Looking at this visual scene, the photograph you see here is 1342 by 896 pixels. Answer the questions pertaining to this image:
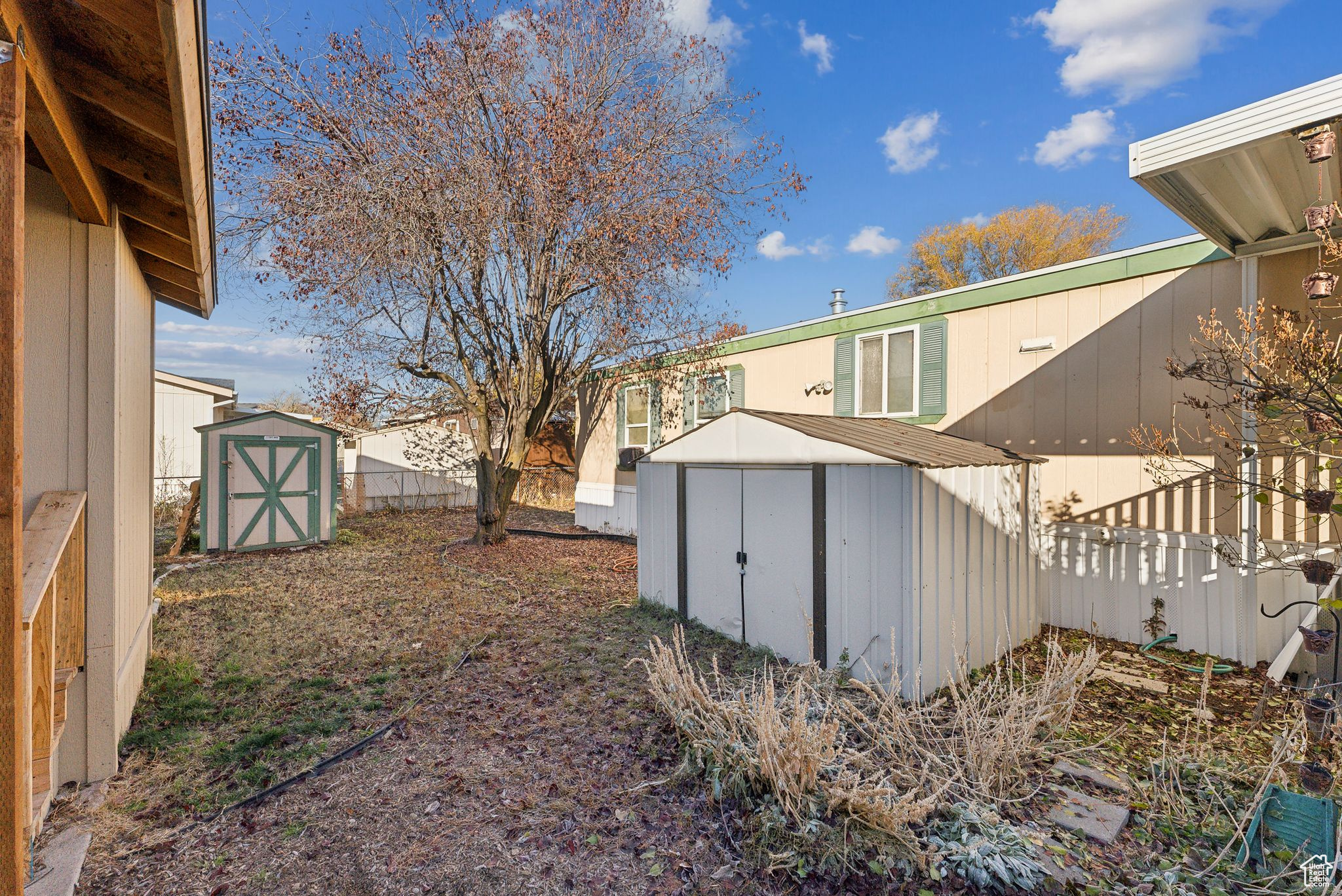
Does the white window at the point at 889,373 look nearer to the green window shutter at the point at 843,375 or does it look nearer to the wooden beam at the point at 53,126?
the green window shutter at the point at 843,375

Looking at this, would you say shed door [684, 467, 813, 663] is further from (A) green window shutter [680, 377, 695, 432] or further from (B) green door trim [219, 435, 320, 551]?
(B) green door trim [219, 435, 320, 551]

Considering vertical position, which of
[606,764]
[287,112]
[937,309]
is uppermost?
[287,112]

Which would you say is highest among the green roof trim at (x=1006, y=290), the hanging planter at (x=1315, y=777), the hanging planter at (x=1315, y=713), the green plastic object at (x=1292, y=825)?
the green roof trim at (x=1006, y=290)

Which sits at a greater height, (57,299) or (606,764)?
(57,299)

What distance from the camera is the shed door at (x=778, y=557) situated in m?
4.46

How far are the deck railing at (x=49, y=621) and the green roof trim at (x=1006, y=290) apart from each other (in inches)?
284

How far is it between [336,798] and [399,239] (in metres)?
7.14

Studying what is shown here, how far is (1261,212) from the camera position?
4.22 m

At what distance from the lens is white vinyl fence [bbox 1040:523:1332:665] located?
15.7ft

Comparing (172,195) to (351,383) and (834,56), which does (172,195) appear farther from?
(834,56)

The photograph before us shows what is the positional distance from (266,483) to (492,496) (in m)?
3.37

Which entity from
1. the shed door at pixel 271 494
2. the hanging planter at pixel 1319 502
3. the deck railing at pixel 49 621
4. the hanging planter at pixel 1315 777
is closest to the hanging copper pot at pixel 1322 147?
the hanging planter at pixel 1319 502

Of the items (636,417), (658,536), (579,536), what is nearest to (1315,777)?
(658,536)

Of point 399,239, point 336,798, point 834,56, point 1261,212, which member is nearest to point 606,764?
point 336,798
